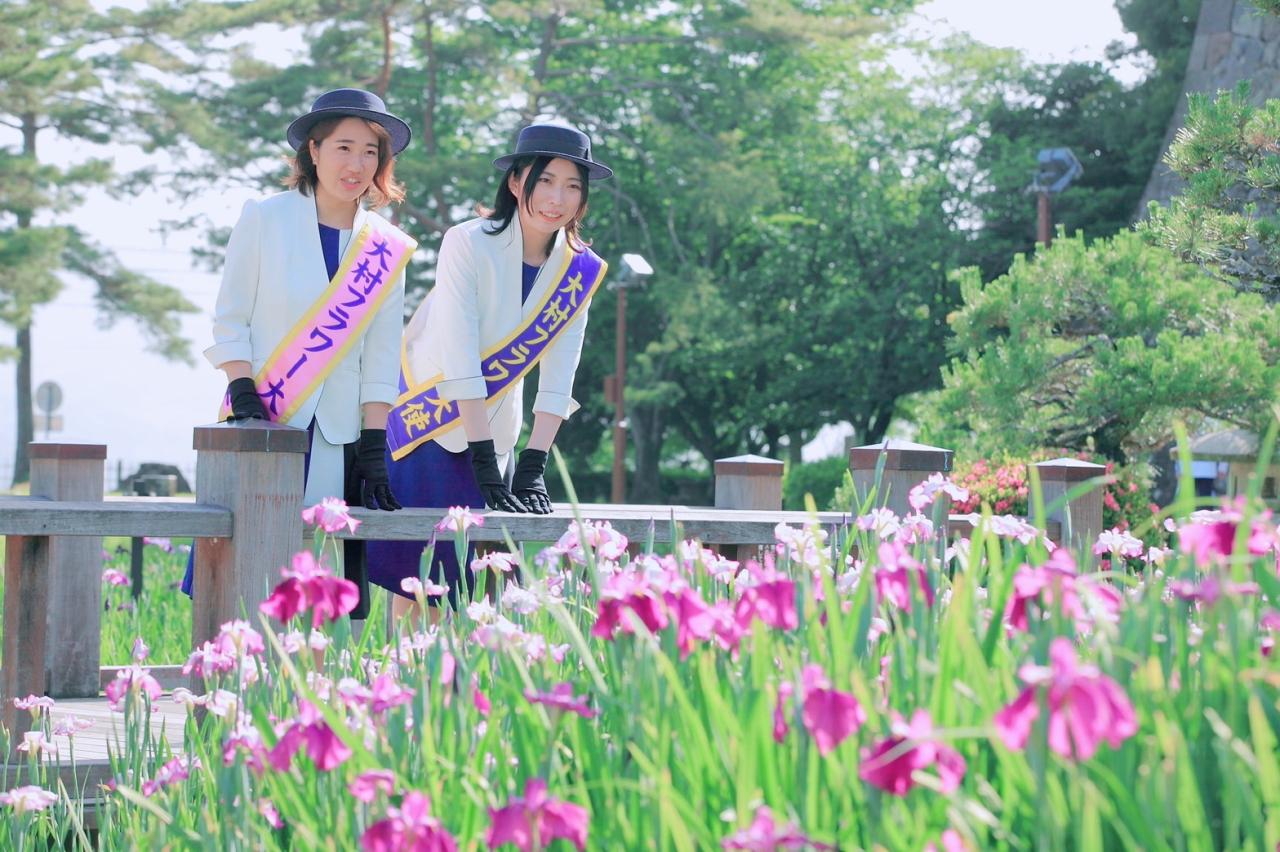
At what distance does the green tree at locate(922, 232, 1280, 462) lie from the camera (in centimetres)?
914

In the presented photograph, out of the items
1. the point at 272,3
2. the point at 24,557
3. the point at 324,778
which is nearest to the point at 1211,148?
the point at 24,557

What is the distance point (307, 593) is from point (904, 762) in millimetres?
878

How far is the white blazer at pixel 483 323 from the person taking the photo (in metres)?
3.95

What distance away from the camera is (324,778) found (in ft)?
6.48

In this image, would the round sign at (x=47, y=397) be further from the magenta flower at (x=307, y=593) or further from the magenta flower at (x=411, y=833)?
the magenta flower at (x=411, y=833)

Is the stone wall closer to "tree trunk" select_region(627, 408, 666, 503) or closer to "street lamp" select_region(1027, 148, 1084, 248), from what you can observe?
"street lamp" select_region(1027, 148, 1084, 248)

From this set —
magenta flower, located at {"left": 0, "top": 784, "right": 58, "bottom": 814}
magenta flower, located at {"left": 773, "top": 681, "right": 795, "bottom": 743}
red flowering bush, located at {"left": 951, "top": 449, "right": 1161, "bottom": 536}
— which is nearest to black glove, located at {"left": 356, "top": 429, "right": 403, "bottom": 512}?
magenta flower, located at {"left": 0, "top": 784, "right": 58, "bottom": 814}

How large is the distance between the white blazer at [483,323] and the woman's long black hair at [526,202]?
0.02m

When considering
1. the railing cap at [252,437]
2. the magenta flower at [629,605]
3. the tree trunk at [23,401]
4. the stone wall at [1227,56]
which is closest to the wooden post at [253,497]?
the railing cap at [252,437]

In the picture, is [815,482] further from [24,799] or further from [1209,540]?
[1209,540]

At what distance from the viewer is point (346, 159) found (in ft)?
12.5

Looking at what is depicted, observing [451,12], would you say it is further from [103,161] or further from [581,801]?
[581,801]

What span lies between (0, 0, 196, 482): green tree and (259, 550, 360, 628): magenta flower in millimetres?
21866

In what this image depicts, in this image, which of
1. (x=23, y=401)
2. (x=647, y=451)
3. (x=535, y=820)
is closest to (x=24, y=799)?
(x=535, y=820)
